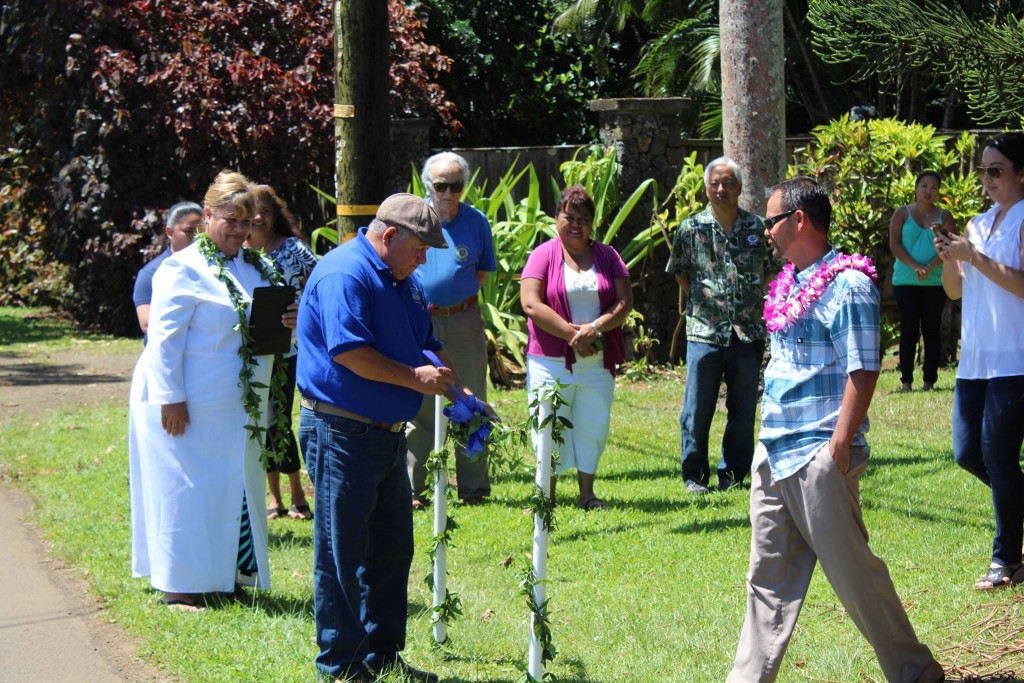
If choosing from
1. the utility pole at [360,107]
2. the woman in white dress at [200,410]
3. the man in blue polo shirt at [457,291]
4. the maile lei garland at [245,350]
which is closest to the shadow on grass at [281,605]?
the woman in white dress at [200,410]

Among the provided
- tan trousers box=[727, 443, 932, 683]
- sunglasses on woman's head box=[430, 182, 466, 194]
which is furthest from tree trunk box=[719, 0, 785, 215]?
tan trousers box=[727, 443, 932, 683]

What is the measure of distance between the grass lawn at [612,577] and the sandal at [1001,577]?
2.6 inches

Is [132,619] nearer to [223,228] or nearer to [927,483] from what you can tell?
[223,228]

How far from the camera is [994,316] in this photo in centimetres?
575

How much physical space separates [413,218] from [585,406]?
332cm

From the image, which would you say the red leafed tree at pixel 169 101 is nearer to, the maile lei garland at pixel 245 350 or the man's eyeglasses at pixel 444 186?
the man's eyeglasses at pixel 444 186

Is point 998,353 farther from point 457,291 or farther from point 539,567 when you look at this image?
point 457,291

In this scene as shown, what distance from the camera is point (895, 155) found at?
12.5 m

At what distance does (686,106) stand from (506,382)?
141 inches

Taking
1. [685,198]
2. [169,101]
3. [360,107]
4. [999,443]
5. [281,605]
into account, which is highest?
[169,101]

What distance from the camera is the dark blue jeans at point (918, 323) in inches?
449

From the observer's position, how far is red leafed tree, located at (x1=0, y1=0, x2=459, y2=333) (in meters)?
16.2

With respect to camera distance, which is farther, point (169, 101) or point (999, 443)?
point (169, 101)

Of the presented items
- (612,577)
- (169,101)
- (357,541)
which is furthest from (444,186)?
(169,101)
